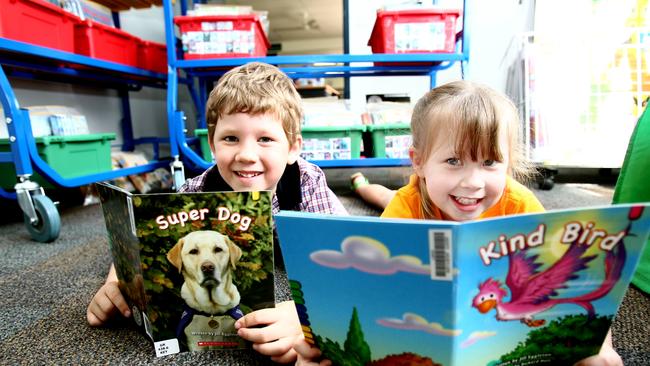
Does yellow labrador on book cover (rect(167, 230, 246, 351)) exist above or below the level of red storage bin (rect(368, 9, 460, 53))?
below

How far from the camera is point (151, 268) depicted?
46cm

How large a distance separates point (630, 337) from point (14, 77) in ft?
6.25

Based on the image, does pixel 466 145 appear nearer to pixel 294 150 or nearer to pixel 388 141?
pixel 294 150

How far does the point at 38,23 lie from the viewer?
114 centimetres

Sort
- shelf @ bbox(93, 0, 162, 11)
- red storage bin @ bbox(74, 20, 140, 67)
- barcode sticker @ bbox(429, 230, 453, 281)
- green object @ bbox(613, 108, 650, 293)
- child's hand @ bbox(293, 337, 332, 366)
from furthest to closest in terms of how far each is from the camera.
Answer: shelf @ bbox(93, 0, 162, 11)
red storage bin @ bbox(74, 20, 140, 67)
green object @ bbox(613, 108, 650, 293)
child's hand @ bbox(293, 337, 332, 366)
barcode sticker @ bbox(429, 230, 453, 281)

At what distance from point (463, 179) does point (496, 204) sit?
0.14 m

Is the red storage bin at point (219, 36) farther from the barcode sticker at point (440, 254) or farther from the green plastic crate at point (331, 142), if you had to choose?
the barcode sticker at point (440, 254)

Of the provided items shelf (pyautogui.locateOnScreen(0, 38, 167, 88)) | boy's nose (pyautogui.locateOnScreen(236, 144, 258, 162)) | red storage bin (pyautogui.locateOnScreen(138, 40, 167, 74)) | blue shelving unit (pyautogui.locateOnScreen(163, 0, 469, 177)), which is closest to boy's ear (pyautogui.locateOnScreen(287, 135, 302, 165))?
boy's nose (pyautogui.locateOnScreen(236, 144, 258, 162))

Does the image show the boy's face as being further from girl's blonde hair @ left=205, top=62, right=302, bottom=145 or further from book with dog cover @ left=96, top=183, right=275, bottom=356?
book with dog cover @ left=96, top=183, right=275, bottom=356

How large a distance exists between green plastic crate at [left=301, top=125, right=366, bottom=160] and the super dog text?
3.40 ft

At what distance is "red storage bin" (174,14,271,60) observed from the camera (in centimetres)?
136

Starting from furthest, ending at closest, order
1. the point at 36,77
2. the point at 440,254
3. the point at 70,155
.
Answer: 1. the point at 36,77
2. the point at 70,155
3. the point at 440,254

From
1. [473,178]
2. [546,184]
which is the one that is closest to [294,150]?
[473,178]

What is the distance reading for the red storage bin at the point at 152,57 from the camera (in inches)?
65.6
